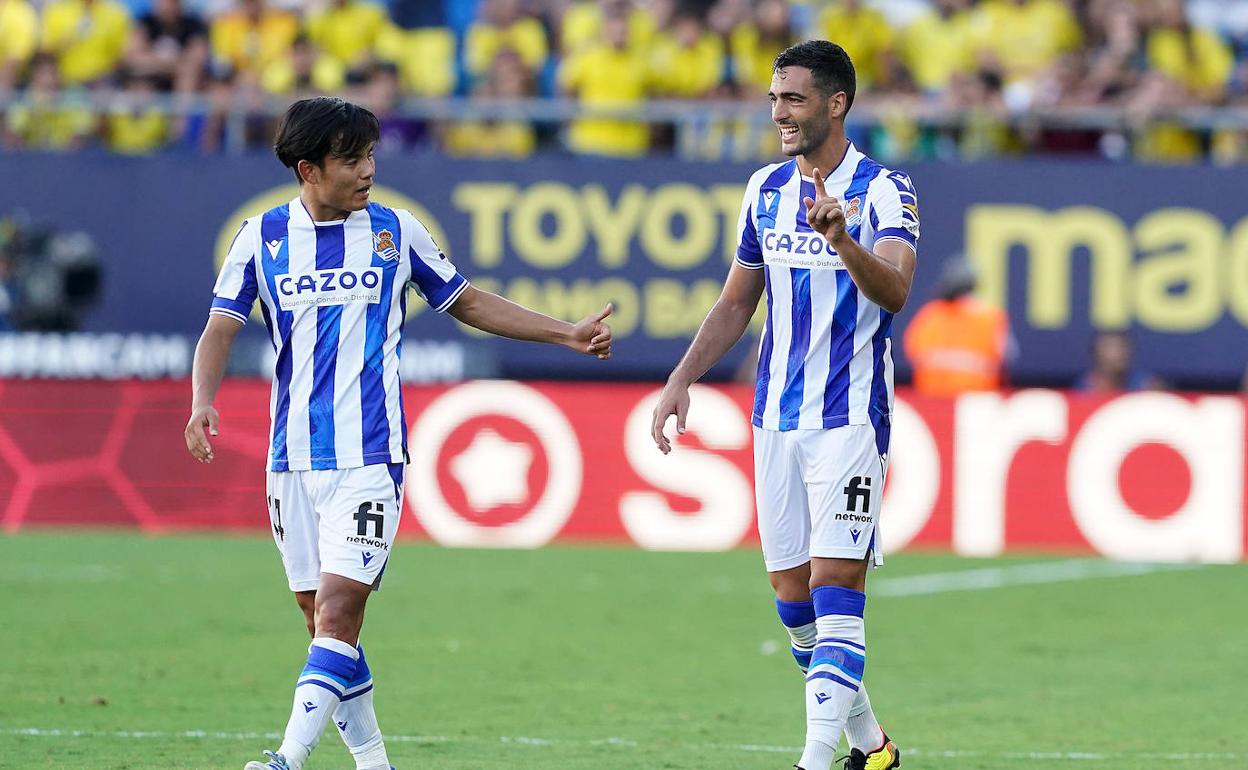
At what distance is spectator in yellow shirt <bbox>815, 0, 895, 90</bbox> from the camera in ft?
53.9

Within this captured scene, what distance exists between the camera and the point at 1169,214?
1622 cm

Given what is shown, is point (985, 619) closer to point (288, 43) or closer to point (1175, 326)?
point (1175, 326)

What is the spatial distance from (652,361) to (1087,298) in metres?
3.65

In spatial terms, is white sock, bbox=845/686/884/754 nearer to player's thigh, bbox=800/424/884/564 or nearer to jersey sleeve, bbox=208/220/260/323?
player's thigh, bbox=800/424/884/564

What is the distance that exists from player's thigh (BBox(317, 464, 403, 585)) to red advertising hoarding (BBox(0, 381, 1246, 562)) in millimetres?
8646

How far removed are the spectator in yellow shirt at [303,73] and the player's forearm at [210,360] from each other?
1054 centimetres

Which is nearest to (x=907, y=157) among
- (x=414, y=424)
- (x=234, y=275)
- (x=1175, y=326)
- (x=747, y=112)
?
(x=747, y=112)

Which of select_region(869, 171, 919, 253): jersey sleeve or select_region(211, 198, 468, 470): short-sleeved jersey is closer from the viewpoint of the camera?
select_region(211, 198, 468, 470): short-sleeved jersey

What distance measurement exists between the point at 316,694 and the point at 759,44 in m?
11.6

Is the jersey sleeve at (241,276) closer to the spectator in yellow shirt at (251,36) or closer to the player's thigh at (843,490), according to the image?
the player's thigh at (843,490)

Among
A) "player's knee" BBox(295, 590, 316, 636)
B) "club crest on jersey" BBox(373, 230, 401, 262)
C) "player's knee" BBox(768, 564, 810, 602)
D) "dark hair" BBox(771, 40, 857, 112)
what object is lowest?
"player's knee" BBox(768, 564, 810, 602)

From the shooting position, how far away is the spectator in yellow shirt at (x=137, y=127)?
55.1 feet

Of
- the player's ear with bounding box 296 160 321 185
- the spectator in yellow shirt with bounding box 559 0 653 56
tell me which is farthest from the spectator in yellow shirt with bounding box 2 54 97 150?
the player's ear with bounding box 296 160 321 185

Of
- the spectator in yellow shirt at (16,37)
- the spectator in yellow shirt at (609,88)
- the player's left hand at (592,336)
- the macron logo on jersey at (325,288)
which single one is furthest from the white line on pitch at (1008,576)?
the spectator in yellow shirt at (16,37)
